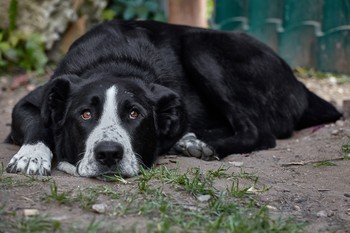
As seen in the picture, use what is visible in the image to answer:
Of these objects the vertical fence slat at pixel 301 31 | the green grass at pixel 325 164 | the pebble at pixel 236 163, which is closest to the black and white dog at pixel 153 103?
the pebble at pixel 236 163

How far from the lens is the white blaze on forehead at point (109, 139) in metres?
4.27

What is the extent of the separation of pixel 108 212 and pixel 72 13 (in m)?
5.49

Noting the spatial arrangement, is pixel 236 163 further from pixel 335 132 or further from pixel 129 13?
pixel 129 13

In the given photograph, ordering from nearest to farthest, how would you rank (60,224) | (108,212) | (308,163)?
(60,224) → (108,212) → (308,163)

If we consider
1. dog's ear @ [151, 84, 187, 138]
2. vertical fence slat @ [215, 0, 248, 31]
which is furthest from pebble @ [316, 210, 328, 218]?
vertical fence slat @ [215, 0, 248, 31]

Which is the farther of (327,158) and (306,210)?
(327,158)

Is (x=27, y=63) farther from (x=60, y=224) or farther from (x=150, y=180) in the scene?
(x=60, y=224)

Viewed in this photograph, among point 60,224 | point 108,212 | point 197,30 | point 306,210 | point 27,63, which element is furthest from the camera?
point 27,63

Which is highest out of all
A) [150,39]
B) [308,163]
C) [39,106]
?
[150,39]

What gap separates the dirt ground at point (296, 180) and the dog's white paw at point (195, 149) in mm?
123

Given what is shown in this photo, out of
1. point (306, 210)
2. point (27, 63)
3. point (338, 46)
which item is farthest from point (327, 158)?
point (27, 63)

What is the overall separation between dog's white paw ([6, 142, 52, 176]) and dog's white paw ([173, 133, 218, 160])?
1.02 metres

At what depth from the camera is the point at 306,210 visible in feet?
13.1

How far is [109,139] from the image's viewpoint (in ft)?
14.0
